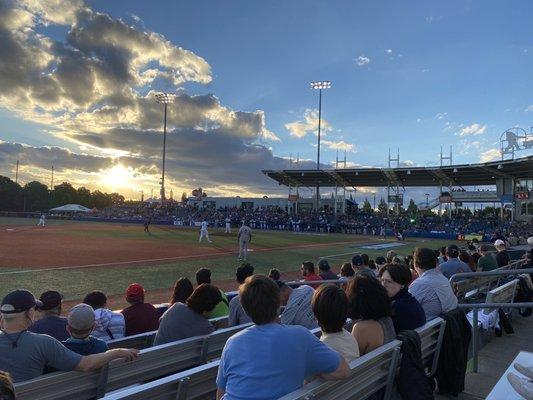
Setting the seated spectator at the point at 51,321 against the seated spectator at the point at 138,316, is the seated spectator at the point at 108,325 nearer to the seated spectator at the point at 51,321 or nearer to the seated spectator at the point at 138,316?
the seated spectator at the point at 138,316

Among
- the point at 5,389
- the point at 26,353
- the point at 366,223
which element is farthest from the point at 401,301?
the point at 366,223

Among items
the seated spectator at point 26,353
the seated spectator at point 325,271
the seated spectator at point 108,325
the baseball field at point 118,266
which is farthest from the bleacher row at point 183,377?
the baseball field at point 118,266

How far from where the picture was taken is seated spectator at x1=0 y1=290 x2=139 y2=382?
3.22m

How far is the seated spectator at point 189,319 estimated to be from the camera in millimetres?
4355

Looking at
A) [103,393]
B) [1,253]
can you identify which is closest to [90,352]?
[103,393]

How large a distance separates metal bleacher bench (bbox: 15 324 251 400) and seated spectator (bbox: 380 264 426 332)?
5.81 feet

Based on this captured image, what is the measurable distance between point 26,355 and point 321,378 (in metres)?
2.27

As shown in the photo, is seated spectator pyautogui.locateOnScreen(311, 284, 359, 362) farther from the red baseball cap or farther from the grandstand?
the grandstand

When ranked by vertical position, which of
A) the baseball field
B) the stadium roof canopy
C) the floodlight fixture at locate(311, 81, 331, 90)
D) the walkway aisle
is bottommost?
the baseball field

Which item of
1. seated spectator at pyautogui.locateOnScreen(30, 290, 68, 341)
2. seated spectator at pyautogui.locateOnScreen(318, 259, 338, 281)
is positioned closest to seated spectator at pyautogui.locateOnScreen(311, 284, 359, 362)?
seated spectator at pyautogui.locateOnScreen(30, 290, 68, 341)

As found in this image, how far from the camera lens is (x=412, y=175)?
60.9m

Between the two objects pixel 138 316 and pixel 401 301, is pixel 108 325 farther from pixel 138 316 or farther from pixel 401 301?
pixel 401 301

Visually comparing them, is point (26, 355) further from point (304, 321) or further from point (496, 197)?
point (496, 197)

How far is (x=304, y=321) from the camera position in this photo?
4605 millimetres
